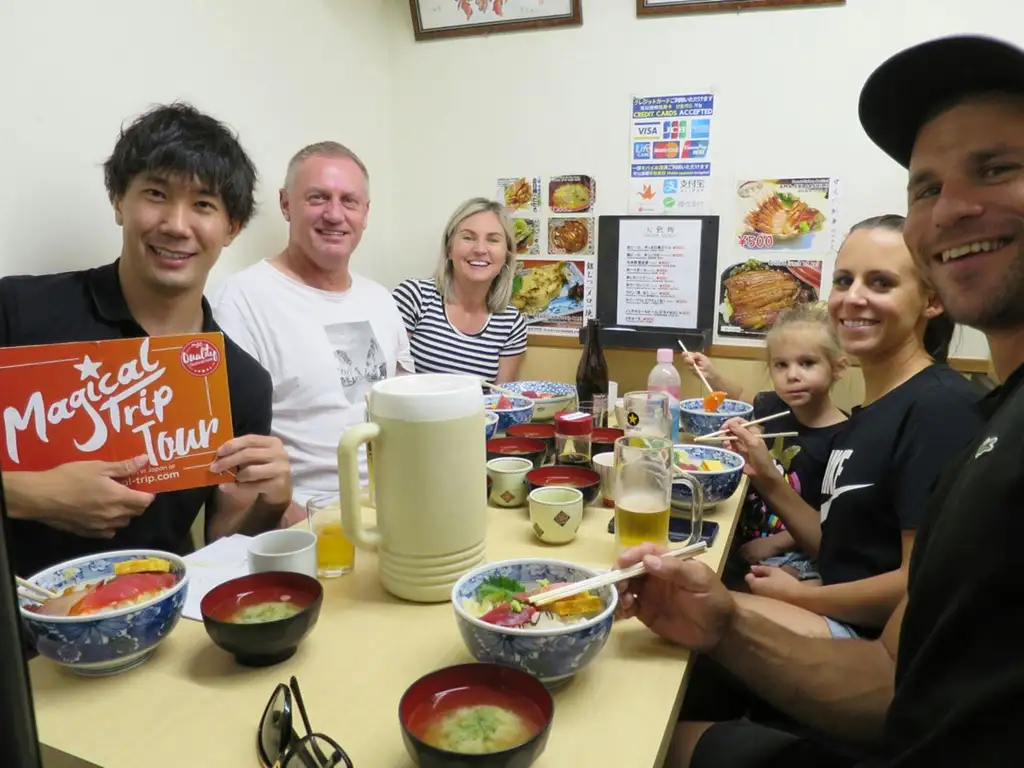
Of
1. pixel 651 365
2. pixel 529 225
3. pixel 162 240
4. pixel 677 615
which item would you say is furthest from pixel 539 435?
pixel 529 225

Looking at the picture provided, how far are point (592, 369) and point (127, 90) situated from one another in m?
1.51

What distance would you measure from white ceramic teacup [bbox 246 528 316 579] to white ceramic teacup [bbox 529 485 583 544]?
0.36 metres

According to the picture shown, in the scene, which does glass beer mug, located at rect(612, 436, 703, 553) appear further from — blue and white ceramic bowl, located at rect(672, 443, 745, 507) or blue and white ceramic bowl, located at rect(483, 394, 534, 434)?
blue and white ceramic bowl, located at rect(483, 394, 534, 434)

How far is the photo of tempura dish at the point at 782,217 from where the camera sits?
249 centimetres

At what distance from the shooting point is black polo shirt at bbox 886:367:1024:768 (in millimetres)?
613

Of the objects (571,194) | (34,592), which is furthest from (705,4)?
(34,592)

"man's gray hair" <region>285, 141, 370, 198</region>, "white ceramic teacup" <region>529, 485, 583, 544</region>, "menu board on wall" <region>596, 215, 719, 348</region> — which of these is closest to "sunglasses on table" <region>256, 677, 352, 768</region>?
"white ceramic teacup" <region>529, 485, 583, 544</region>

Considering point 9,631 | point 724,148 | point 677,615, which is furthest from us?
point 724,148

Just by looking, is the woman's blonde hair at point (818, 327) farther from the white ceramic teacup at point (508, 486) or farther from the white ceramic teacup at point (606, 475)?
the white ceramic teacup at point (508, 486)

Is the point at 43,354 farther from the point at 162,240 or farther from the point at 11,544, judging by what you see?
the point at 11,544

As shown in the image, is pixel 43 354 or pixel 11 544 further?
pixel 43 354

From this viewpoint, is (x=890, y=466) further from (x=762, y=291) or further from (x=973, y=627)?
(x=762, y=291)

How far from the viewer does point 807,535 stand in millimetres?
1571

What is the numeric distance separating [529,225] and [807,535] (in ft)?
5.72
